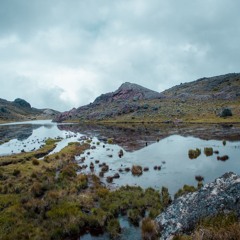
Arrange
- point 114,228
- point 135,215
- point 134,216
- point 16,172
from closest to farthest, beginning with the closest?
point 114,228
point 134,216
point 135,215
point 16,172

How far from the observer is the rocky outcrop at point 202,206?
57.3 feet

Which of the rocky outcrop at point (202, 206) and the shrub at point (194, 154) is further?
the shrub at point (194, 154)

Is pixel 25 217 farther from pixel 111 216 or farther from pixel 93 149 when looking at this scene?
pixel 93 149

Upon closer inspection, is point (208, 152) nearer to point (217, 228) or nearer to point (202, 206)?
point (202, 206)

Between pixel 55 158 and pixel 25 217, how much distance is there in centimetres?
2975

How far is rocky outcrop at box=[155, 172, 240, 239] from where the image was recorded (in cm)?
1746

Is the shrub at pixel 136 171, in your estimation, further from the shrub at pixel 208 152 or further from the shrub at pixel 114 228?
the shrub at pixel 114 228

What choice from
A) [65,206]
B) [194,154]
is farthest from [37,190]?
[194,154]

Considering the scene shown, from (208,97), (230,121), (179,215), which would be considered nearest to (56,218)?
(179,215)

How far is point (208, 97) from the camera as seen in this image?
653 ft

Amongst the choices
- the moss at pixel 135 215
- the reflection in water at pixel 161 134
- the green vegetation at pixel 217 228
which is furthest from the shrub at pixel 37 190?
the reflection in water at pixel 161 134

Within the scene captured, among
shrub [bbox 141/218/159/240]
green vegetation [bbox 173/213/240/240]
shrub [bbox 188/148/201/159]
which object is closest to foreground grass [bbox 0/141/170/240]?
shrub [bbox 141/218/159/240]

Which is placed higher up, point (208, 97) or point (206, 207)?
point (208, 97)

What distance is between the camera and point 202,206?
60.4 ft
